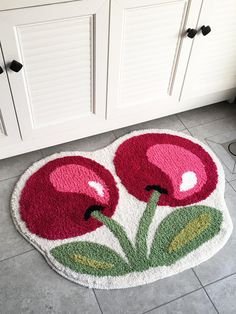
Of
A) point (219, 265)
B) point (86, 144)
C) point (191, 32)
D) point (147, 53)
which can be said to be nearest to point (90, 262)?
point (219, 265)

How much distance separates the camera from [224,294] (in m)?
1.21

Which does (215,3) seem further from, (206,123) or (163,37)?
(206,123)

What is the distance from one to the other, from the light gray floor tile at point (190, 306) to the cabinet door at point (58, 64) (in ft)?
2.48

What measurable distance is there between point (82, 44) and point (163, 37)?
0.32 meters

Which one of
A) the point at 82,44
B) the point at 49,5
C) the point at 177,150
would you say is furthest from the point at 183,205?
the point at 49,5

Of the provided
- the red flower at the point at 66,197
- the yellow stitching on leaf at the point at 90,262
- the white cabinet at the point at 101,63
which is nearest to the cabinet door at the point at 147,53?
the white cabinet at the point at 101,63

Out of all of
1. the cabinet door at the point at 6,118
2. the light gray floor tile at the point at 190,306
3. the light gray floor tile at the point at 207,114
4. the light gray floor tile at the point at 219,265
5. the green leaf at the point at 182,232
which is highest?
the cabinet door at the point at 6,118

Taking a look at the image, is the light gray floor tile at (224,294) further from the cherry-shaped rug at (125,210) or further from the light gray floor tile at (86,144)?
the light gray floor tile at (86,144)

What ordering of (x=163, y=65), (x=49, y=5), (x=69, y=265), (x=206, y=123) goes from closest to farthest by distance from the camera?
(x=49, y=5)
(x=69, y=265)
(x=163, y=65)
(x=206, y=123)

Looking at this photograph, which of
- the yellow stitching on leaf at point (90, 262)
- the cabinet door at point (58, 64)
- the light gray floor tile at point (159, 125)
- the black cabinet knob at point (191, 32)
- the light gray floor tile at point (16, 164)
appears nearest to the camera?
the cabinet door at point (58, 64)

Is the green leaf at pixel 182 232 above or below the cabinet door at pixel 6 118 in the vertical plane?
below

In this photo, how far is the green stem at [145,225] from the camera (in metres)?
1.27

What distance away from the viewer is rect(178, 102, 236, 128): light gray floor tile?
5.78ft

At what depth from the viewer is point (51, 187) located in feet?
4.68
